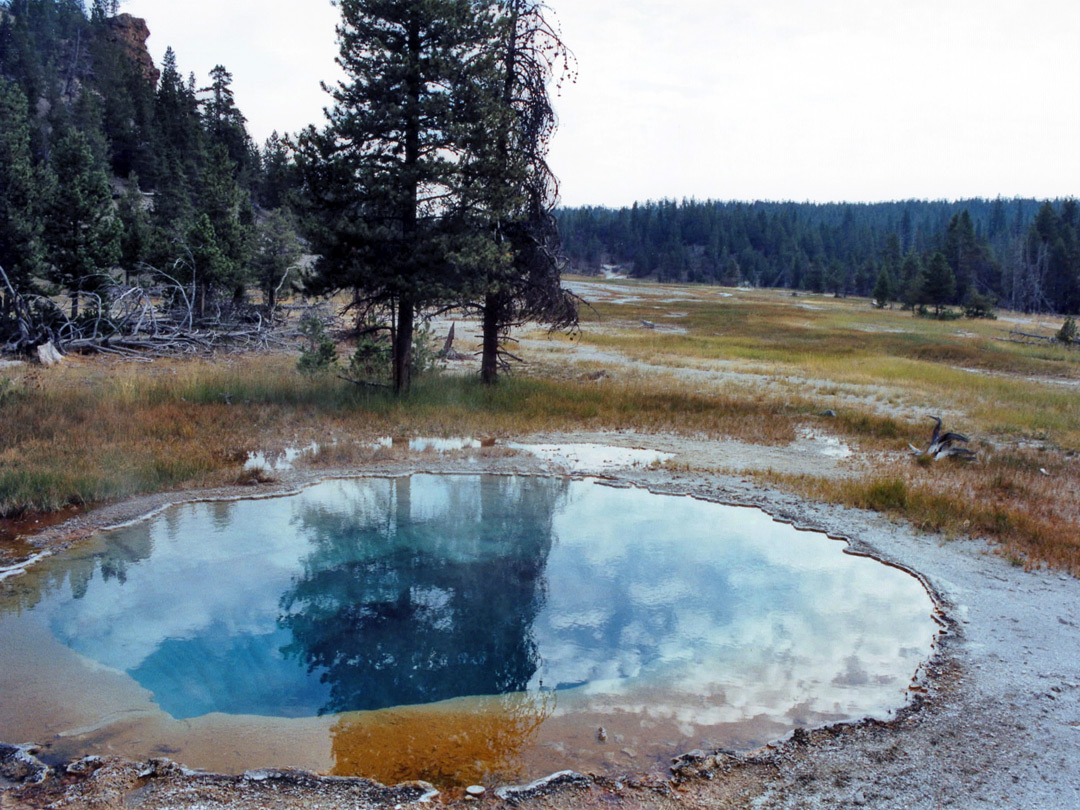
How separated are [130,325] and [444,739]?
74.5 ft

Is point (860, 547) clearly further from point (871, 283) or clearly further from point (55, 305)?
point (871, 283)

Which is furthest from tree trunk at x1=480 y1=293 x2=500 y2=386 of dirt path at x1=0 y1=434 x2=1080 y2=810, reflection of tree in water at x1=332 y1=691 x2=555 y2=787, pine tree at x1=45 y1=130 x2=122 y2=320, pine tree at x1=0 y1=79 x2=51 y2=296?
pine tree at x1=0 y1=79 x2=51 y2=296

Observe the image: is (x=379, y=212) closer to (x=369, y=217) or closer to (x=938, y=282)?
(x=369, y=217)

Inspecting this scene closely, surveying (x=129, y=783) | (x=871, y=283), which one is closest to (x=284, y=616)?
(x=129, y=783)

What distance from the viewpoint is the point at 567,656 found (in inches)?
254

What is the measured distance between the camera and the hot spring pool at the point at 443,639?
17.0 feet

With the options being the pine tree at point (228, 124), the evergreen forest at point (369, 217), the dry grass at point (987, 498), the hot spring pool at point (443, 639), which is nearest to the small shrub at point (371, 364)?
the evergreen forest at point (369, 217)

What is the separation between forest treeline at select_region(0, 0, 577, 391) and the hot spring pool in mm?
6758

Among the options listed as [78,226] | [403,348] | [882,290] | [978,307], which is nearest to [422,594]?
[403,348]

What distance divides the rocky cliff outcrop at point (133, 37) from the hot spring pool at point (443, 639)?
9405 cm

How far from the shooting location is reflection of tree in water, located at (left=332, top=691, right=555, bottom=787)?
4785 mm

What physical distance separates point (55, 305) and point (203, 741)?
21.9 m

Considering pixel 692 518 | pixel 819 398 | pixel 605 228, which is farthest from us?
pixel 605 228

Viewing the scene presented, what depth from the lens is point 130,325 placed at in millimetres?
23734
